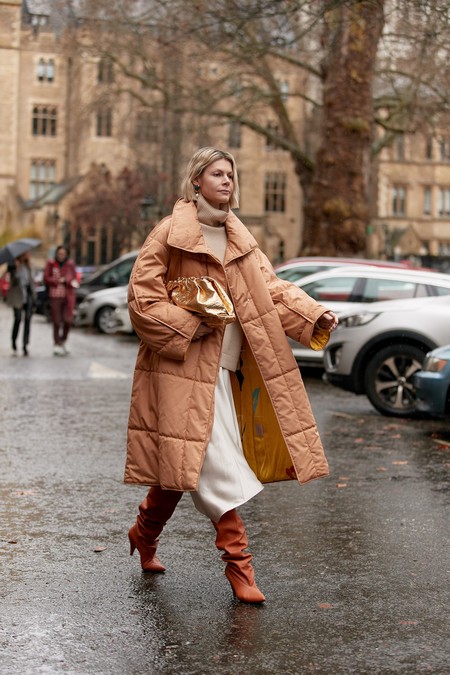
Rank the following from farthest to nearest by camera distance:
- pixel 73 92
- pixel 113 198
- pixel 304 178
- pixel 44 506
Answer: pixel 73 92 < pixel 113 198 < pixel 304 178 < pixel 44 506

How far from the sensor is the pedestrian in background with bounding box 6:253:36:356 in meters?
22.8

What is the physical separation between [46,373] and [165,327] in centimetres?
1329

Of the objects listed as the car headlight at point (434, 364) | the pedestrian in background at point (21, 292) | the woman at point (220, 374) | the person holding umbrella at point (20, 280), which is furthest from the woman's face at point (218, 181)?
the pedestrian in background at point (21, 292)

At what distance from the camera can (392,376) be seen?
46.2 feet

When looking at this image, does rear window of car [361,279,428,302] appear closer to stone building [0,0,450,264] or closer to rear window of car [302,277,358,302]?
rear window of car [302,277,358,302]

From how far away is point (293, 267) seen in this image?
65.6 ft

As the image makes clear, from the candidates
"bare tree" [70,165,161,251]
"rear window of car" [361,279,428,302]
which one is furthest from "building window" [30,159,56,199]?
"rear window of car" [361,279,428,302]

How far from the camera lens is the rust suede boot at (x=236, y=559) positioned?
573cm

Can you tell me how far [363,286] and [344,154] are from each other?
11624 millimetres

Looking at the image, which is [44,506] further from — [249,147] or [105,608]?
[249,147]

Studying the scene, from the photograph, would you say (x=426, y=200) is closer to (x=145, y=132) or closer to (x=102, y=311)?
(x=145, y=132)

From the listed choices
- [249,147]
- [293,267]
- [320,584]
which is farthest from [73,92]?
[320,584]

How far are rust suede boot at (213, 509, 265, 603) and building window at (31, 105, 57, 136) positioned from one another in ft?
269

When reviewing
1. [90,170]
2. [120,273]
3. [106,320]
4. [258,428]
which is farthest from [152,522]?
[90,170]
